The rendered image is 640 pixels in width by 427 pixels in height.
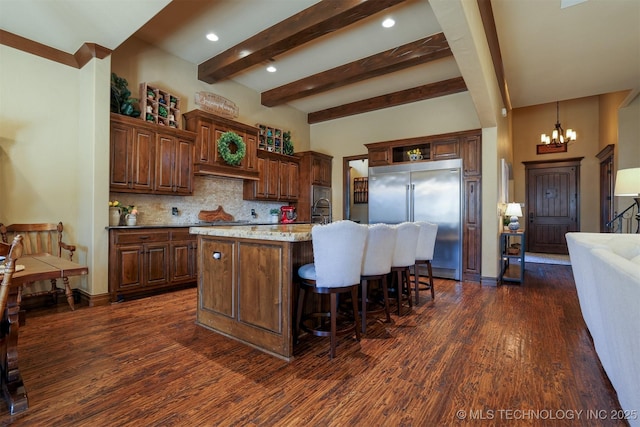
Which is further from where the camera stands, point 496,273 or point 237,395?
point 496,273

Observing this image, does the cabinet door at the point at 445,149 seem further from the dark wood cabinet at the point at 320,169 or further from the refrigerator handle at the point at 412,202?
the dark wood cabinet at the point at 320,169

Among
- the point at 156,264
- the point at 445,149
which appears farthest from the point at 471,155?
the point at 156,264

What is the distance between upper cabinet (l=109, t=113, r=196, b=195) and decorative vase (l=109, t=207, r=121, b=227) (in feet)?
0.81

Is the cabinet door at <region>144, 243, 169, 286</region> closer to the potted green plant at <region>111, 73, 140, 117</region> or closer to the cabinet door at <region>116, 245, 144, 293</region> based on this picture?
the cabinet door at <region>116, 245, 144, 293</region>

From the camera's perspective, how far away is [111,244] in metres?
3.52

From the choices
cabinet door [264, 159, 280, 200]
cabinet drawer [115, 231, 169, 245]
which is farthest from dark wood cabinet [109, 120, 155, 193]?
cabinet door [264, 159, 280, 200]

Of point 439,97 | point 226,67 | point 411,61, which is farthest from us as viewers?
point 439,97

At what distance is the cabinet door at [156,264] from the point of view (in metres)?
3.74

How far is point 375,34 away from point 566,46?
7.84ft

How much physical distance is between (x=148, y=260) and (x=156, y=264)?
0.36ft

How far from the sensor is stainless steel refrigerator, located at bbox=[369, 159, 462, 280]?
4.90 m

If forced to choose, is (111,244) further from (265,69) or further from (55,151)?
(265,69)

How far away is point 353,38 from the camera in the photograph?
409 cm

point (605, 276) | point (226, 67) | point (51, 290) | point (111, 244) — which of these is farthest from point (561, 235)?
point (51, 290)
